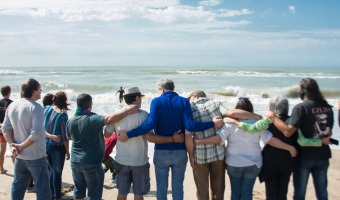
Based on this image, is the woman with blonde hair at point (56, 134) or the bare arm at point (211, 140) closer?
the bare arm at point (211, 140)

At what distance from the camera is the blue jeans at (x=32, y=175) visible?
12.9 ft

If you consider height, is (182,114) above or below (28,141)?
above

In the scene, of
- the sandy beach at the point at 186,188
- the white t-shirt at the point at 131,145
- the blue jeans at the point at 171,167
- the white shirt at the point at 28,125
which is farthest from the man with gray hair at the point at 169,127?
the sandy beach at the point at 186,188

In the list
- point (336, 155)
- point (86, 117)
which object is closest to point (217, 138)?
point (86, 117)

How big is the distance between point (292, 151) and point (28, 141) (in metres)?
2.98

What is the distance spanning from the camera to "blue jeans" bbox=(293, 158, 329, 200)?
3562 millimetres

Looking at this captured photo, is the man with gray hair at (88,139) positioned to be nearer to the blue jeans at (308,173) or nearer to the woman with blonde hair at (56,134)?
the woman with blonde hair at (56,134)

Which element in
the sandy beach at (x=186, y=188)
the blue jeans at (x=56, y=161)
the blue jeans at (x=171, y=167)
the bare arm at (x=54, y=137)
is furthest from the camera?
Result: the sandy beach at (x=186, y=188)

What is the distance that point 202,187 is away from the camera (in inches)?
155

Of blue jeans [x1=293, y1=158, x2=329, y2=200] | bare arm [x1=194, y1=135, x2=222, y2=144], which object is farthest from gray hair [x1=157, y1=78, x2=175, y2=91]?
blue jeans [x1=293, y1=158, x2=329, y2=200]

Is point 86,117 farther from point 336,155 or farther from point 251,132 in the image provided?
point 336,155

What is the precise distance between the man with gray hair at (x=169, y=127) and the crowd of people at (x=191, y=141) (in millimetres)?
11

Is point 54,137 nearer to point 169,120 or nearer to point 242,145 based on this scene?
point 169,120

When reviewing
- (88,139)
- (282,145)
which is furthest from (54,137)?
(282,145)
